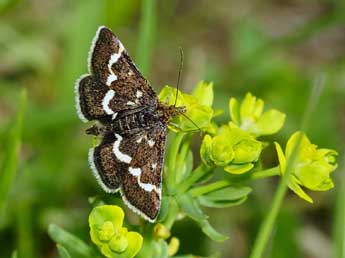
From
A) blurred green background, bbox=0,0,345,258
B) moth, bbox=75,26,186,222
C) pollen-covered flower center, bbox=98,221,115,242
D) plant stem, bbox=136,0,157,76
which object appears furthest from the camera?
blurred green background, bbox=0,0,345,258

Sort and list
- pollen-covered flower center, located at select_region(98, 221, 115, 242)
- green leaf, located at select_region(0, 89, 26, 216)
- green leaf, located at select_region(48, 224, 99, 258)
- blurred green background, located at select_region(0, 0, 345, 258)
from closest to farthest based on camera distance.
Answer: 1. pollen-covered flower center, located at select_region(98, 221, 115, 242)
2. green leaf, located at select_region(48, 224, 99, 258)
3. green leaf, located at select_region(0, 89, 26, 216)
4. blurred green background, located at select_region(0, 0, 345, 258)

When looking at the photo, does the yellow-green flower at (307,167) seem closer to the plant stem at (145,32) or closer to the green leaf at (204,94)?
the green leaf at (204,94)

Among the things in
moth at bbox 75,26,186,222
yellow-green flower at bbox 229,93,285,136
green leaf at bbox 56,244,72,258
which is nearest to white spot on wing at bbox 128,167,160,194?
moth at bbox 75,26,186,222

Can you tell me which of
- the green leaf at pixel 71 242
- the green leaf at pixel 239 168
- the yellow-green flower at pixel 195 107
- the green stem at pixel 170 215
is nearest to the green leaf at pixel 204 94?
the yellow-green flower at pixel 195 107

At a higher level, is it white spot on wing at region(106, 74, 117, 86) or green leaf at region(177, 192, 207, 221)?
white spot on wing at region(106, 74, 117, 86)

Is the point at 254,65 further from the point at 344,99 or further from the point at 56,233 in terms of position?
the point at 56,233

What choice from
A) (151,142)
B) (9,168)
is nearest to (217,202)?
(151,142)

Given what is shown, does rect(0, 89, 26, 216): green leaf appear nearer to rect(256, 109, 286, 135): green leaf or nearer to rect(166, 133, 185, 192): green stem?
rect(166, 133, 185, 192): green stem
